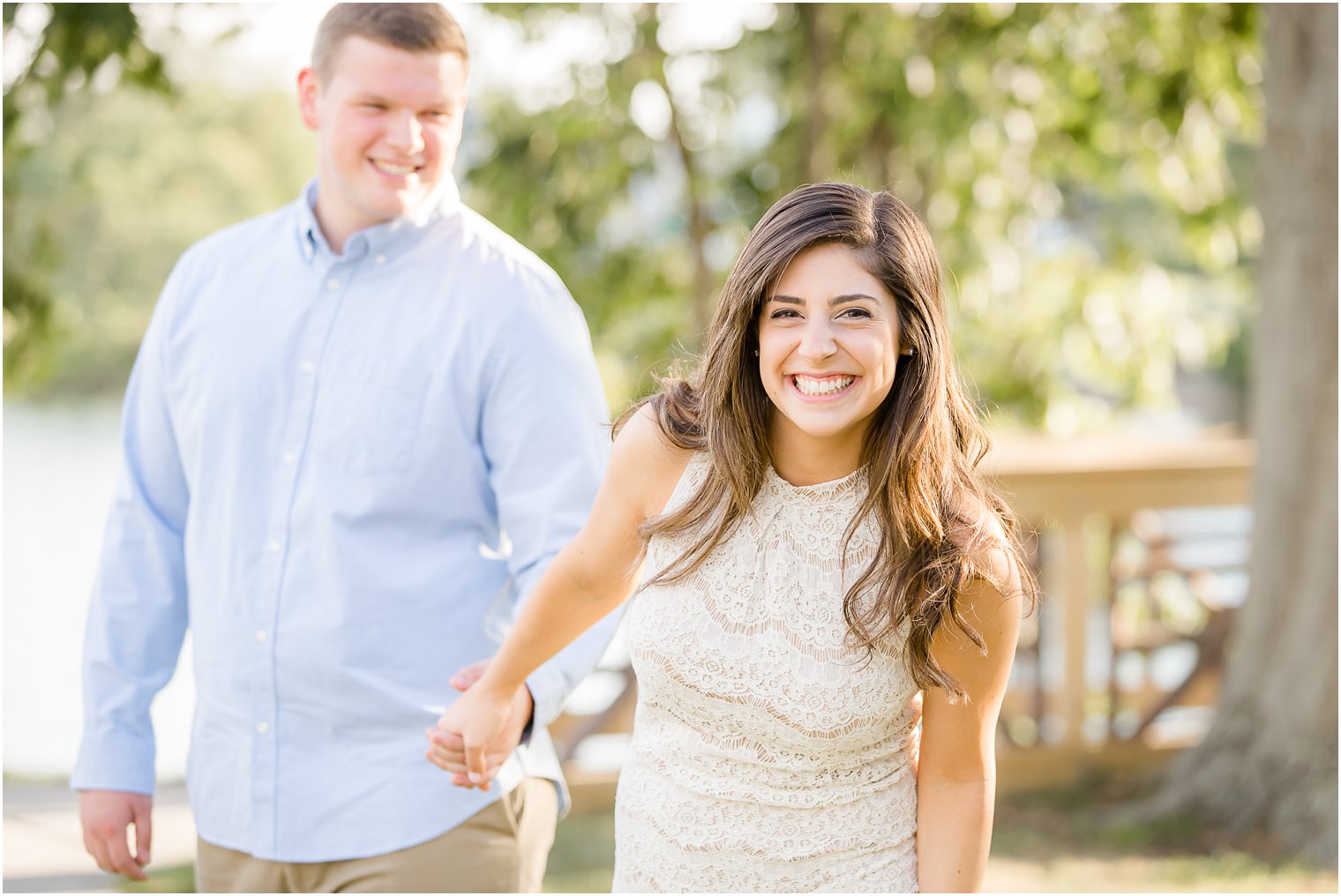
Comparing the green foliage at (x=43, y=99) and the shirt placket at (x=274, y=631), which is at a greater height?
the green foliage at (x=43, y=99)

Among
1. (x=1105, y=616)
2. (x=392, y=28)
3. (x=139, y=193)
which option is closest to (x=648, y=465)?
(x=392, y=28)

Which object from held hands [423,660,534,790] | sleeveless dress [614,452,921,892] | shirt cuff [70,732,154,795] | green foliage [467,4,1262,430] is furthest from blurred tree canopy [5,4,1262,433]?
sleeveless dress [614,452,921,892]

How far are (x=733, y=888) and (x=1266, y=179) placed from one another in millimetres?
4743

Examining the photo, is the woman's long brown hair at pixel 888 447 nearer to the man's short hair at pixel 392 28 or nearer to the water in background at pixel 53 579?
the man's short hair at pixel 392 28

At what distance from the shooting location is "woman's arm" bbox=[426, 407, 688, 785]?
2.00m

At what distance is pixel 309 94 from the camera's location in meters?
2.43

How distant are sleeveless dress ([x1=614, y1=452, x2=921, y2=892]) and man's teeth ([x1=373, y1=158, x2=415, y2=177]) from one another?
0.80m

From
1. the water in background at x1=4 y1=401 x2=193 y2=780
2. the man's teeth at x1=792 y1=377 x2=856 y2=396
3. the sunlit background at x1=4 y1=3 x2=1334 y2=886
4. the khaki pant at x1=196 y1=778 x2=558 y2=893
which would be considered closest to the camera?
the man's teeth at x1=792 y1=377 x2=856 y2=396

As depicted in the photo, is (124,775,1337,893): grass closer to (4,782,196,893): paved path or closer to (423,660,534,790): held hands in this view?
(4,782,196,893): paved path

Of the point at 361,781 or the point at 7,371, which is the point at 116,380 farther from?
the point at 361,781

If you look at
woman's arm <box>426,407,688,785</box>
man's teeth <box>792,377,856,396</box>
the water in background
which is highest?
man's teeth <box>792,377,856,396</box>

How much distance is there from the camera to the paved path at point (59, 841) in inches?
202

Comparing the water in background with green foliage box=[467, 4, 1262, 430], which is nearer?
green foliage box=[467, 4, 1262, 430]

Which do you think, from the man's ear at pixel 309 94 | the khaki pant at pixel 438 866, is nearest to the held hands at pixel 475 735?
the khaki pant at pixel 438 866
